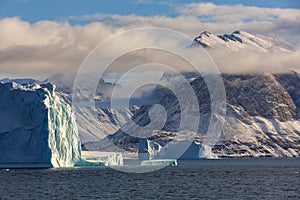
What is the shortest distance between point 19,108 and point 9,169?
1940 centimetres

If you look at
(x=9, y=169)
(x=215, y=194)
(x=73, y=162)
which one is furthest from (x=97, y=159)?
(x=215, y=194)

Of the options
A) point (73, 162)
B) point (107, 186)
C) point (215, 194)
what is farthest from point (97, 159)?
point (215, 194)

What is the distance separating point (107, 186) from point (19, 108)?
152ft

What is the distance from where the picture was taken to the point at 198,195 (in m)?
97.7

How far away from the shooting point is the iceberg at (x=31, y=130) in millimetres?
149000

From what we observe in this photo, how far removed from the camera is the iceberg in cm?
14900

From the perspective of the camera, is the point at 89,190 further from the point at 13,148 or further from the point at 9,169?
the point at 9,169

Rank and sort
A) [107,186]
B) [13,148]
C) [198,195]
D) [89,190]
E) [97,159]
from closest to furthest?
[198,195] → [89,190] → [107,186] → [13,148] → [97,159]

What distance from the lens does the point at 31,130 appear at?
5960 inches

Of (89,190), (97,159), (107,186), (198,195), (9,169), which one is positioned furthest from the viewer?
(97,159)

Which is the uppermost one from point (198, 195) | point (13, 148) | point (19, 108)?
point (19, 108)

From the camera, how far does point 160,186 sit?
117375mm

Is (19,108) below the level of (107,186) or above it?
above

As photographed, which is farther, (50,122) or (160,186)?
(50,122)
